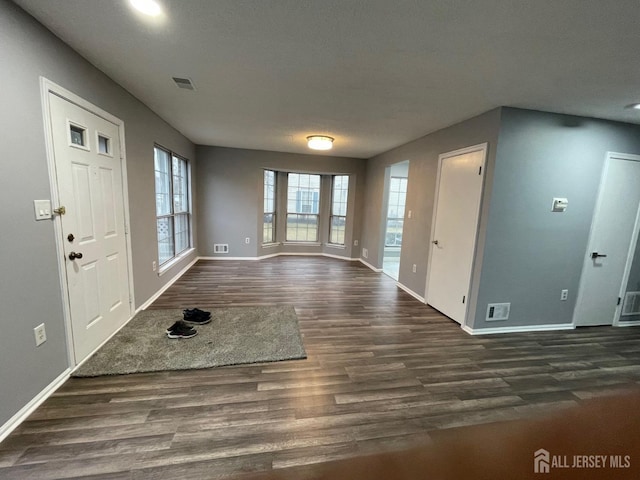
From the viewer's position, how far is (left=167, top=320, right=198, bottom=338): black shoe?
2635 millimetres

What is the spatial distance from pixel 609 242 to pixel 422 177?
2.30m

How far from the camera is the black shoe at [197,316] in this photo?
2967 millimetres

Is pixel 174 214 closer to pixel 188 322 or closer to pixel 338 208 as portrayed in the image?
pixel 188 322

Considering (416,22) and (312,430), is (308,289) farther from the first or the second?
(416,22)

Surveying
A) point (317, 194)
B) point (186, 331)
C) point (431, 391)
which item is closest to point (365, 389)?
point (431, 391)

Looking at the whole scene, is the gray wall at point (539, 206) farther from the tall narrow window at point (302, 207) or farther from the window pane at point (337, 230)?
the tall narrow window at point (302, 207)

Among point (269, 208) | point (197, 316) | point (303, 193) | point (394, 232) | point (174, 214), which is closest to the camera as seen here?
point (197, 316)

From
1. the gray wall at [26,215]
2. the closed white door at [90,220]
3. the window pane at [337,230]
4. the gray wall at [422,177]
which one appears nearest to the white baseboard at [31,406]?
the gray wall at [26,215]

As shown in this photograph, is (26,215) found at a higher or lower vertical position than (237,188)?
lower

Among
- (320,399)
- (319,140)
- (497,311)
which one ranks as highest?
(319,140)

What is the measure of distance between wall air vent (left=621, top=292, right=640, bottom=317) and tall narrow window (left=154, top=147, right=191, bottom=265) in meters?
6.26

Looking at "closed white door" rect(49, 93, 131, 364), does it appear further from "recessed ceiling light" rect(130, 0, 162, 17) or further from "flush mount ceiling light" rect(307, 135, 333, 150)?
"flush mount ceiling light" rect(307, 135, 333, 150)

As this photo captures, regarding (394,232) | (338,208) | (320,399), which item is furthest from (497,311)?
(394,232)

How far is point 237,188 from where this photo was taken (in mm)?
5684
